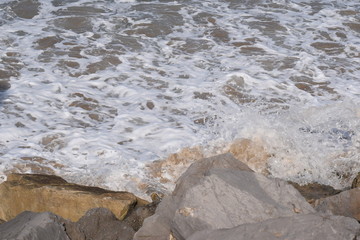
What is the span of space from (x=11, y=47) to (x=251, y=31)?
3365 mm

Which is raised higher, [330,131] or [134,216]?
[134,216]

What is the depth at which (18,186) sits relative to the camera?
157 inches

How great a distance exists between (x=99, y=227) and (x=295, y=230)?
1369 millimetres

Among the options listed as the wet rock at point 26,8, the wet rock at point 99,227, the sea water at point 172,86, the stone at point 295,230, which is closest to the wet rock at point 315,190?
the sea water at point 172,86

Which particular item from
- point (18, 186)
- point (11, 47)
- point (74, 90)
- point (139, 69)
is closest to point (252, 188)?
point (18, 186)

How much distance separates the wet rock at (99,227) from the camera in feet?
10.9

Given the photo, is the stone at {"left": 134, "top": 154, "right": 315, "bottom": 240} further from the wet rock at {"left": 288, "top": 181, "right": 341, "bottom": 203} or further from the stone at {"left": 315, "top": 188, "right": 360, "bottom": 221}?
the wet rock at {"left": 288, "top": 181, "right": 341, "bottom": 203}

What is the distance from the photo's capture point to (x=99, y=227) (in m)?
3.50

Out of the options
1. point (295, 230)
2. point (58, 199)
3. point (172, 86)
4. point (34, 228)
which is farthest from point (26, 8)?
point (295, 230)

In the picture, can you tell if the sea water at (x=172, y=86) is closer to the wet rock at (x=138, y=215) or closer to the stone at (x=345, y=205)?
the wet rock at (x=138, y=215)

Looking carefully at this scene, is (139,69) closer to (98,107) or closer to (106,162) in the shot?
(98,107)

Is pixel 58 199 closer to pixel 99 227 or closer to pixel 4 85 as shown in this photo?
pixel 99 227

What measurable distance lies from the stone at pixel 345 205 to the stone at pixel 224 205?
16.6 inches

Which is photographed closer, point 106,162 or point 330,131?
point 106,162
